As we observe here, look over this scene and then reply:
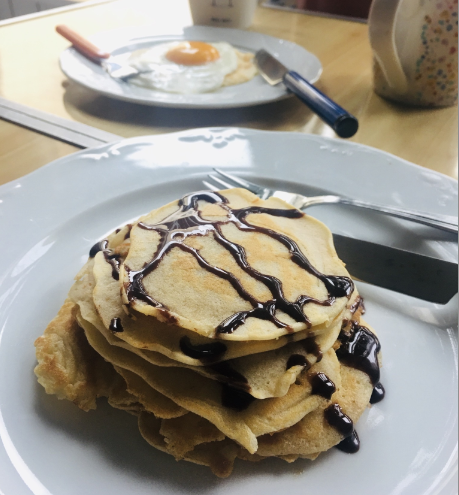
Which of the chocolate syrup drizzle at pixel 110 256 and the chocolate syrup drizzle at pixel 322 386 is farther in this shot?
the chocolate syrup drizzle at pixel 110 256

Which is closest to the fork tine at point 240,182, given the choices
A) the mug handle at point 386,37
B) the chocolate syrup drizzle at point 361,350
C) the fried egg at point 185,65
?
the chocolate syrup drizzle at point 361,350

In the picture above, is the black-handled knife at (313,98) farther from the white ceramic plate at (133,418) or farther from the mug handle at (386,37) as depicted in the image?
the mug handle at (386,37)

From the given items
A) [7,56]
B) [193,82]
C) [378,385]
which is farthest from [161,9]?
[378,385]

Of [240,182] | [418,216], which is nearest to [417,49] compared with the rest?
[418,216]

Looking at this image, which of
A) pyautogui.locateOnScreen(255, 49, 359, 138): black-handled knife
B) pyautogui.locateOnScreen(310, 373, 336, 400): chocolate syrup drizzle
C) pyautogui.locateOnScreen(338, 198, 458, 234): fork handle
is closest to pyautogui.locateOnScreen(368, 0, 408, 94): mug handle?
pyautogui.locateOnScreen(255, 49, 359, 138): black-handled knife

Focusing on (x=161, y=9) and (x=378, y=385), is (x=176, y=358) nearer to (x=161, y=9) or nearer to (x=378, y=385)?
(x=378, y=385)

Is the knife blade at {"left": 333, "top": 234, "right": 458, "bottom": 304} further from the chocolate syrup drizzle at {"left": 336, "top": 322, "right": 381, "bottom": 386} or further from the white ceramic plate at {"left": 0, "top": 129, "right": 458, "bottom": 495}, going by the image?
the chocolate syrup drizzle at {"left": 336, "top": 322, "right": 381, "bottom": 386}

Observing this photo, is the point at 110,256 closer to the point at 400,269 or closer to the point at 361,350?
the point at 361,350
